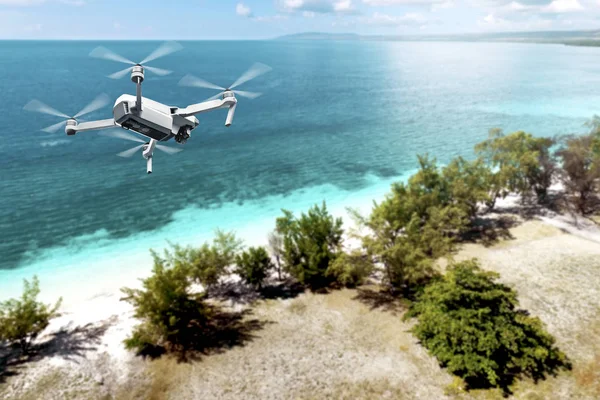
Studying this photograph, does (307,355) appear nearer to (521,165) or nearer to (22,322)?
(22,322)

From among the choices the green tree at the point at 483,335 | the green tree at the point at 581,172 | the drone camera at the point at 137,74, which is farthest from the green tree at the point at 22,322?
the green tree at the point at 581,172

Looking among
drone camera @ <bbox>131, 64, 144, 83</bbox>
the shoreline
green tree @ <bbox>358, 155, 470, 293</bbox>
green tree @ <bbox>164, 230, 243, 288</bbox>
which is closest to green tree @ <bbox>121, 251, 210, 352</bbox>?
green tree @ <bbox>164, 230, 243, 288</bbox>

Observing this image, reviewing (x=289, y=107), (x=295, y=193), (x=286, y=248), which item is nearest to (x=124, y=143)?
(x=295, y=193)

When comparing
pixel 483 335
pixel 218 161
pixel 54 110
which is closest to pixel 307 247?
pixel 483 335

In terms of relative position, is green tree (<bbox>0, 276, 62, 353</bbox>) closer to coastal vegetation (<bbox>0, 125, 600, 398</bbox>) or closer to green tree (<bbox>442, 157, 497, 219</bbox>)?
coastal vegetation (<bbox>0, 125, 600, 398</bbox>)

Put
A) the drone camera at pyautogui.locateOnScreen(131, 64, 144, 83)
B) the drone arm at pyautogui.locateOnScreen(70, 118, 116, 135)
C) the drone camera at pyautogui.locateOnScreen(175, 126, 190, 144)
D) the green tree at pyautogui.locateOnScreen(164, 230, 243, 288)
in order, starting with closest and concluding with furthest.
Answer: the drone camera at pyautogui.locateOnScreen(131, 64, 144, 83)
the drone arm at pyautogui.locateOnScreen(70, 118, 116, 135)
the drone camera at pyautogui.locateOnScreen(175, 126, 190, 144)
the green tree at pyautogui.locateOnScreen(164, 230, 243, 288)

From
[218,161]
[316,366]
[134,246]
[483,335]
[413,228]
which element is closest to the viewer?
[483,335]

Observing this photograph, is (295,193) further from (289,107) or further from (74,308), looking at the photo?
(289,107)
